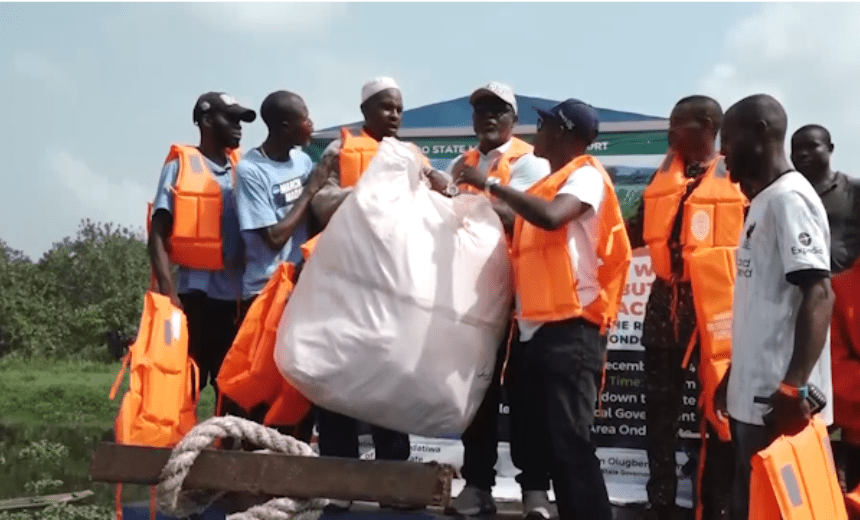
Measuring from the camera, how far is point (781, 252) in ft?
9.14

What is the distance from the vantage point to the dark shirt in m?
4.34

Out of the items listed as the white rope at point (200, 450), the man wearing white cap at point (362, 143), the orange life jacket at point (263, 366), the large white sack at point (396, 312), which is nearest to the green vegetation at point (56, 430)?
the orange life jacket at point (263, 366)

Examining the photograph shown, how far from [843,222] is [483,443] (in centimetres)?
175

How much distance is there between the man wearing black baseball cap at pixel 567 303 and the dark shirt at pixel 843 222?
118 cm

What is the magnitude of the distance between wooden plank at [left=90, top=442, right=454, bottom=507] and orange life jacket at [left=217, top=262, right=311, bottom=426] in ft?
2.97

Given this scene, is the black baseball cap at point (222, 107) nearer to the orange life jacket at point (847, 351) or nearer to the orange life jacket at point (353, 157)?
the orange life jacket at point (353, 157)

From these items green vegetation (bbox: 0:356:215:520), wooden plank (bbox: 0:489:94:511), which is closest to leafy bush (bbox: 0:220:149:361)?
green vegetation (bbox: 0:356:215:520)

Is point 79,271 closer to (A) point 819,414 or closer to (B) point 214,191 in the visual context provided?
(B) point 214,191

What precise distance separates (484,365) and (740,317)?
97 centimetres

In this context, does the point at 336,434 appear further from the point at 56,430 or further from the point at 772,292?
the point at 56,430

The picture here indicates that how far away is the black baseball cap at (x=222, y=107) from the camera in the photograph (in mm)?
4562

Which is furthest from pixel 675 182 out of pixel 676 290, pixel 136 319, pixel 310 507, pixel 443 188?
pixel 136 319

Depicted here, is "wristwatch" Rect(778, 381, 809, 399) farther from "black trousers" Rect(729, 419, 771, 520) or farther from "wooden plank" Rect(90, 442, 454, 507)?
"wooden plank" Rect(90, 442, 454, 507)

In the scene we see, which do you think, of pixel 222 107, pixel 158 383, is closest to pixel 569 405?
pixel 158 383
